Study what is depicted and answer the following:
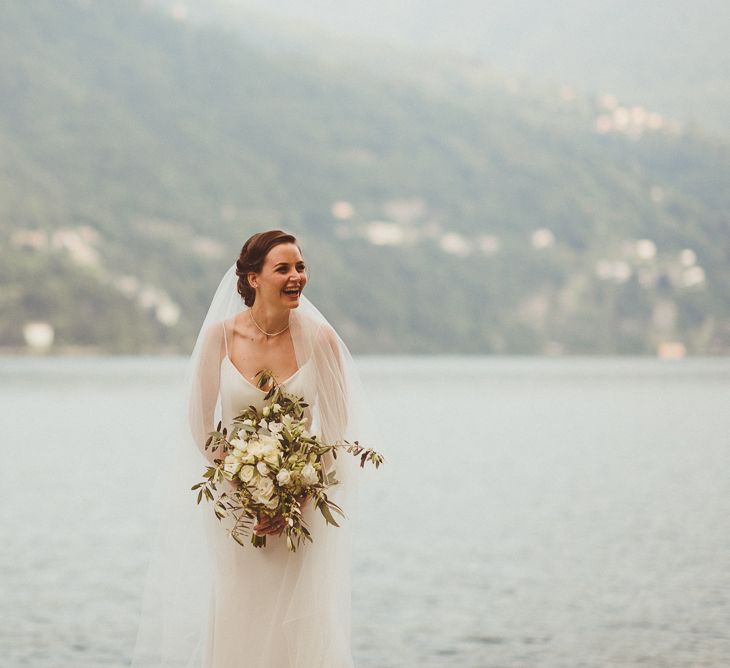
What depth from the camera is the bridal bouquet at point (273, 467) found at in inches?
157

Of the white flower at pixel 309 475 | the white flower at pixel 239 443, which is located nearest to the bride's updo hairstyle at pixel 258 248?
the white flower at pixel 239 443

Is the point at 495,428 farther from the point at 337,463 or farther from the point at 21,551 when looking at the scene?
the point at 337,463

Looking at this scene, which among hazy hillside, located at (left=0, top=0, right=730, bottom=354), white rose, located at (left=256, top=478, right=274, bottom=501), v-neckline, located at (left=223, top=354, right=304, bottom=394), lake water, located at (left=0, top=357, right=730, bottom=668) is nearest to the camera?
white rose, located at (left=256, top=478, right=274, bottom=501)

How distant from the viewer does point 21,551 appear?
48.1 ft

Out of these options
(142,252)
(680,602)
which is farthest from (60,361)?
(680,602)

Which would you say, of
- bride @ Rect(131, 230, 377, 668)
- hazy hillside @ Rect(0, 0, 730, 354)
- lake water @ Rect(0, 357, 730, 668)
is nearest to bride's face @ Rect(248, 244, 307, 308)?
bride @ Rect(131, 230, 377, 668)

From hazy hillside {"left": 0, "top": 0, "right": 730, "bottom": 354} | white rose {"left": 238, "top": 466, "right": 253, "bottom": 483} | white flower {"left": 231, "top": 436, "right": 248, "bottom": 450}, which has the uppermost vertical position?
hazy hillside {"left": 0, "top": 0, "right": 730, "bottom": 354}

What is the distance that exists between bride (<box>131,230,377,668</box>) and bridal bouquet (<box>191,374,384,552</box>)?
5cm

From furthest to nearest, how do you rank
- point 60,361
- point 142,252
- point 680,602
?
point 142,252 → point 60,361 → point 680,602

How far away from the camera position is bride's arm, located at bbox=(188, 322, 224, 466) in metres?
4.19

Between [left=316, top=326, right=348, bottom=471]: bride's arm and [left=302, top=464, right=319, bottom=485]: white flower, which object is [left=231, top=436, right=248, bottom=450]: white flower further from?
[left=316, top=326, right=348, bottom=471]: bride's arm

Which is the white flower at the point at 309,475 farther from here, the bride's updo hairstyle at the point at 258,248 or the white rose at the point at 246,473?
the bride's updo hairstyle at the point at 258,248

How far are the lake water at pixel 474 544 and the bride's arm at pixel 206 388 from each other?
1.95 feet

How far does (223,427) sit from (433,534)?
12.7m
